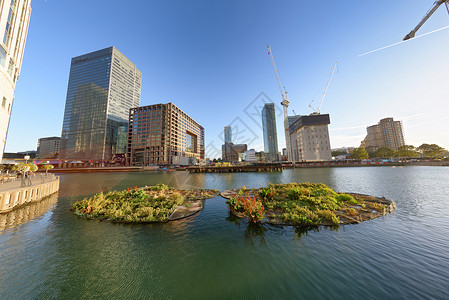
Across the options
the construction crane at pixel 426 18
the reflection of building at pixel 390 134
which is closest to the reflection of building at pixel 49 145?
the construction crane at pixel 426 18

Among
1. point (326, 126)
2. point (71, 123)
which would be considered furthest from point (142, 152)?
point (326, 126)

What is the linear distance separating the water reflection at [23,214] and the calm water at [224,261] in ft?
3.72

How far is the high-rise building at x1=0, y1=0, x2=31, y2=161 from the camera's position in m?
23.8

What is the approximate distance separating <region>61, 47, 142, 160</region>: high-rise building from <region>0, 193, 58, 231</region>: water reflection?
425 ft

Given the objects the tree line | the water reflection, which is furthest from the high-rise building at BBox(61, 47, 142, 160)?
the tree line

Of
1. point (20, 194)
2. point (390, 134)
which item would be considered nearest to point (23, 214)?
point (20, 194)

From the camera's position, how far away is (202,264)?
22.1 feet

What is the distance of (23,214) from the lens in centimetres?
1372

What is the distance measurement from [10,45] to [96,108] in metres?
122

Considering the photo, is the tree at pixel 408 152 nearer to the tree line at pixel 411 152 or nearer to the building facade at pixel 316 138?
the tree line at pixel 411 152

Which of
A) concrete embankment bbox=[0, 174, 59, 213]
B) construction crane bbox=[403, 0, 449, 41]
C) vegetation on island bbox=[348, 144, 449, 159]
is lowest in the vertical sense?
concrete embankment bbox=[0, 174, 59, 213]

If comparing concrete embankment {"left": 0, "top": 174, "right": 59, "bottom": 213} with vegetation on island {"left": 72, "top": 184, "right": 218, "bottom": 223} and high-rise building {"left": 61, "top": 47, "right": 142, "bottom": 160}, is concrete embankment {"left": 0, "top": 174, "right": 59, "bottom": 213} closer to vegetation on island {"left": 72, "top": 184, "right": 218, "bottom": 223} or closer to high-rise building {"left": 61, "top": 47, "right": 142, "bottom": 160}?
vegetation on island {"left": 72, "top": 184, "right": 218, "bottom": 223}

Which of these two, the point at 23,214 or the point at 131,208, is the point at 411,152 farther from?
the point at 23,214

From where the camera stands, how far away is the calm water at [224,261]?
512 cm
